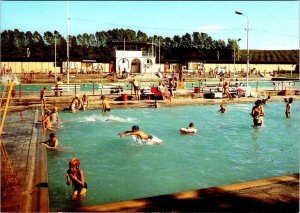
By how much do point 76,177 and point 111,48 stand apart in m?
54.7

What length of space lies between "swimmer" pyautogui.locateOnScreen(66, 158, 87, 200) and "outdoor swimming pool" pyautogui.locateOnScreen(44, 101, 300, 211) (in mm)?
298

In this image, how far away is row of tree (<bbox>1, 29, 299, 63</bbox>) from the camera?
2707 inches

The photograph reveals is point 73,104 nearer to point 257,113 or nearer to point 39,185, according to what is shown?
point 257,113

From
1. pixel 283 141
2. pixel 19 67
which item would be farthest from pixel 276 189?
pixel 19 67

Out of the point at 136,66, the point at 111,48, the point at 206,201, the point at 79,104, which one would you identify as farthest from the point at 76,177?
the point at 111,48

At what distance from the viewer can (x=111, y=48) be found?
60844 millimetres

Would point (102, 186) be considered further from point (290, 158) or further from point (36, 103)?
point (36, 103)

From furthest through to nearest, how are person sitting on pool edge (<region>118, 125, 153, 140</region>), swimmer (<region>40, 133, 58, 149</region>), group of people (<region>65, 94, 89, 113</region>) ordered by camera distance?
group of people (<region>65, 94, 89, 113</region>) < person sitting on pool edge (<region>118, 125, 153, 140</region>) < swimmer (<region>40, 133, 58, 149</region>)

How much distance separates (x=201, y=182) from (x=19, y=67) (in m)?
54.3

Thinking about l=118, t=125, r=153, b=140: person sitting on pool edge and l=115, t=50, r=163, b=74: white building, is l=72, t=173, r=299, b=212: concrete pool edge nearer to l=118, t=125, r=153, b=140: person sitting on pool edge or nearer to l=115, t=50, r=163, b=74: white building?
l=118, t=125, r=153, b=140: person sitting on pool edge

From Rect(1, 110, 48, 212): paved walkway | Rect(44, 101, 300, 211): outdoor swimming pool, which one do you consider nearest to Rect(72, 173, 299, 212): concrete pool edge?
Rect(1, 110, 48, 212): paved walkway

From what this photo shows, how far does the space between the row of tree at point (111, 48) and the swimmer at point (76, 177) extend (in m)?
49.3

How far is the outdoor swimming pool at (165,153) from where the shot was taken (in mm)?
9812

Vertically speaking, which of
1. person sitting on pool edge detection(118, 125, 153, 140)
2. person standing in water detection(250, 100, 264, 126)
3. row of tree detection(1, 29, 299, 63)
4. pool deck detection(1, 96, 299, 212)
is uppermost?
row of tree detection(1, 29, 299, 63)
